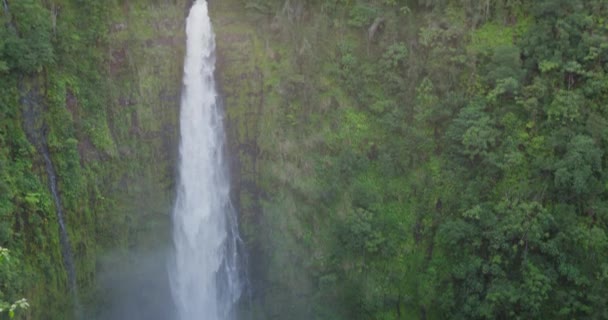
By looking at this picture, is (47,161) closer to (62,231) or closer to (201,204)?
(62,231)

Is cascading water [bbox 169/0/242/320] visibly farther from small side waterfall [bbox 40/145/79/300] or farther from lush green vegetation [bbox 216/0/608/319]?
small side waterfall [bbox 40/145/79/300]

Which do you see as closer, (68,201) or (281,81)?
(68,201)

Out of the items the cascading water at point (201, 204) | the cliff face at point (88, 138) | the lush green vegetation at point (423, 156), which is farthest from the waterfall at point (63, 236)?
the lush green vegetation at point (423, 156)

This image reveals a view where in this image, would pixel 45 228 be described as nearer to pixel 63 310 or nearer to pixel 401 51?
pixel 63 310

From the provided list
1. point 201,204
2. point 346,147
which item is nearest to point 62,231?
point 201,204

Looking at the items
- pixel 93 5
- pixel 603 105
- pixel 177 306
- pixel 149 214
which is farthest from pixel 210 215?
pixel 603 105
